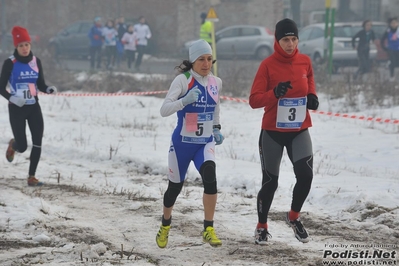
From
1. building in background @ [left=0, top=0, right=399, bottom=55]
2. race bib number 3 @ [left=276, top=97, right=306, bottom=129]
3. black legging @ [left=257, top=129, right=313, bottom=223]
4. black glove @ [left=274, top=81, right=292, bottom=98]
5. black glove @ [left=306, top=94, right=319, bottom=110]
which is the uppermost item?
building in background @ [left=0, top=0, right=399, bottom=55]

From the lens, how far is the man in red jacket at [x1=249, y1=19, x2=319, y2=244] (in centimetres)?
664

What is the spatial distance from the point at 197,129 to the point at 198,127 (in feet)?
0.06

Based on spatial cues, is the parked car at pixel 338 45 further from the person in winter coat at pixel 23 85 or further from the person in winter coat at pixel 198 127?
the person in winter coat at pixel 198 127

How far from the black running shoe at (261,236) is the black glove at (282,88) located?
46.3 inches

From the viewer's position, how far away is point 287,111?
21.8 ft

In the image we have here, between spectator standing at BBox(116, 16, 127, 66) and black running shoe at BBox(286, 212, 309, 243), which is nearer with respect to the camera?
black running shoe at BBox(286, 212, 309, 243)

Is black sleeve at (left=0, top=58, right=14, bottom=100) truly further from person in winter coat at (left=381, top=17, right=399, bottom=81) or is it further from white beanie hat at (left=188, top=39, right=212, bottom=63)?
person in winter coat at (left=381, top=17, right=399, bottom=81)

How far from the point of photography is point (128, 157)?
11.3m

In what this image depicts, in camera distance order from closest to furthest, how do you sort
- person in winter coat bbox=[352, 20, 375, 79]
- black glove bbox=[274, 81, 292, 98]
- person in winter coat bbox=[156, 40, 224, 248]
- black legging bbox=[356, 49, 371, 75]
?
black glove bbox=[274, 81, 292, 98], person in winter coat bbox=[156, 40, 224, 248], black legging bbox=[356, 49, 371, 75], person in winter coat bbox=[352, 20, 375, 79]

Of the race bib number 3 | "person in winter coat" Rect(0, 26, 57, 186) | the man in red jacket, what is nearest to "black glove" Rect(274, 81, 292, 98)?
the man in red jacket

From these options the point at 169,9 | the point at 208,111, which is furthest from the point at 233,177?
the point at 169,9

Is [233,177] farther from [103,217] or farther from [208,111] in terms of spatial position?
[208,111]

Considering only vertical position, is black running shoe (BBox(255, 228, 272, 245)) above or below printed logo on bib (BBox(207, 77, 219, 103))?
below

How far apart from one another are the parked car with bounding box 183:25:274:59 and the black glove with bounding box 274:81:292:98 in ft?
82.7
